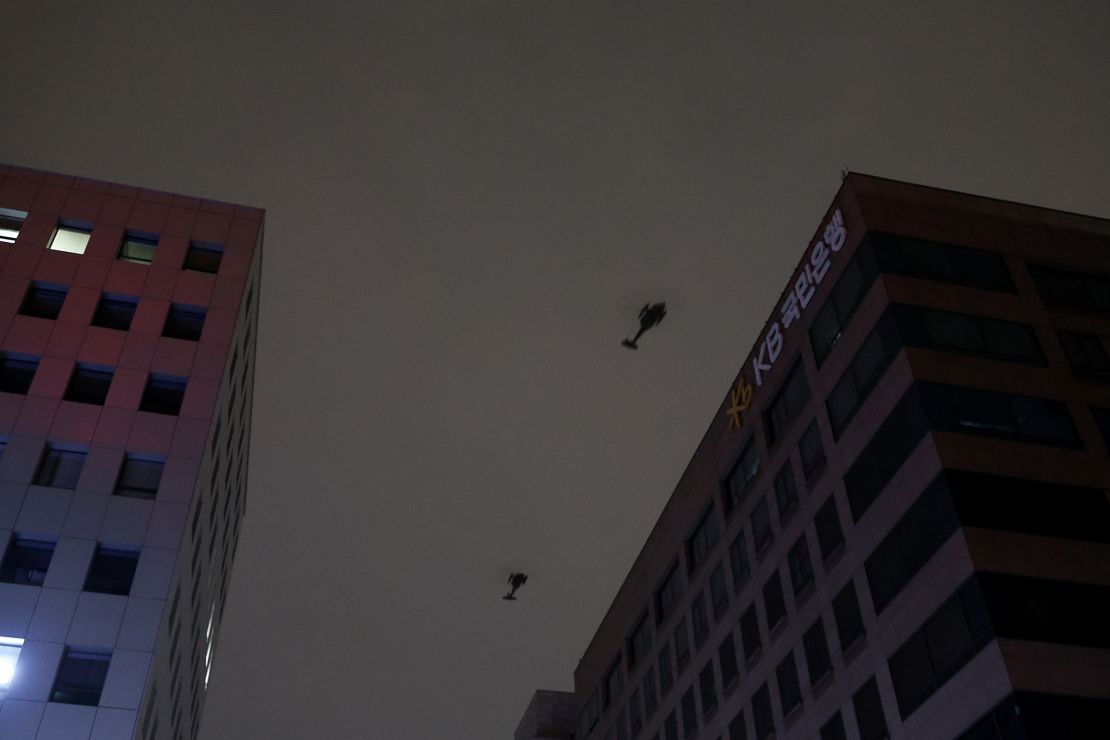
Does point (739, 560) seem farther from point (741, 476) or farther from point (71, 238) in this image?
point (71, 238)

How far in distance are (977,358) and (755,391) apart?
606 inches

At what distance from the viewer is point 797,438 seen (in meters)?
49.9

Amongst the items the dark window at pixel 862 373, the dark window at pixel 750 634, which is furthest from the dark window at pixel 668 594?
the dark window at pixel 862 373

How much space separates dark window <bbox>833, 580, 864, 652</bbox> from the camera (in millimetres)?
41500

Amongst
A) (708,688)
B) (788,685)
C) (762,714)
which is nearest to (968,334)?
(788,685)

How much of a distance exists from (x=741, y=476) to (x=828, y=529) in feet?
39.5

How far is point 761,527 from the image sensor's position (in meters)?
53.3

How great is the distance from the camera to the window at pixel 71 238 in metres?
56.6

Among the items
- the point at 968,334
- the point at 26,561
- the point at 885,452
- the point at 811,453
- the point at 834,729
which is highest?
the point at 968,334

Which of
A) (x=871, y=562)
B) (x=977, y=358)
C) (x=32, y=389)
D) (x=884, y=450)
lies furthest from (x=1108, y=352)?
(x=32, y=389)

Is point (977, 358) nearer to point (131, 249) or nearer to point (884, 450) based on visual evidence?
point (884, 450)

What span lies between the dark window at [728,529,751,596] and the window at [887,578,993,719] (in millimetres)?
16252

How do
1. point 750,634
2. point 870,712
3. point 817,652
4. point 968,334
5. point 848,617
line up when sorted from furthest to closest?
point 750,634, point 817,652, point 968,334, point 848,617, point 870,712

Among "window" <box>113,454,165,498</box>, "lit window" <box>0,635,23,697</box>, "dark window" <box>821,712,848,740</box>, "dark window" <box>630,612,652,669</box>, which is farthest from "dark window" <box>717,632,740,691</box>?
"lit window" <box>0,635,23,697</box>
